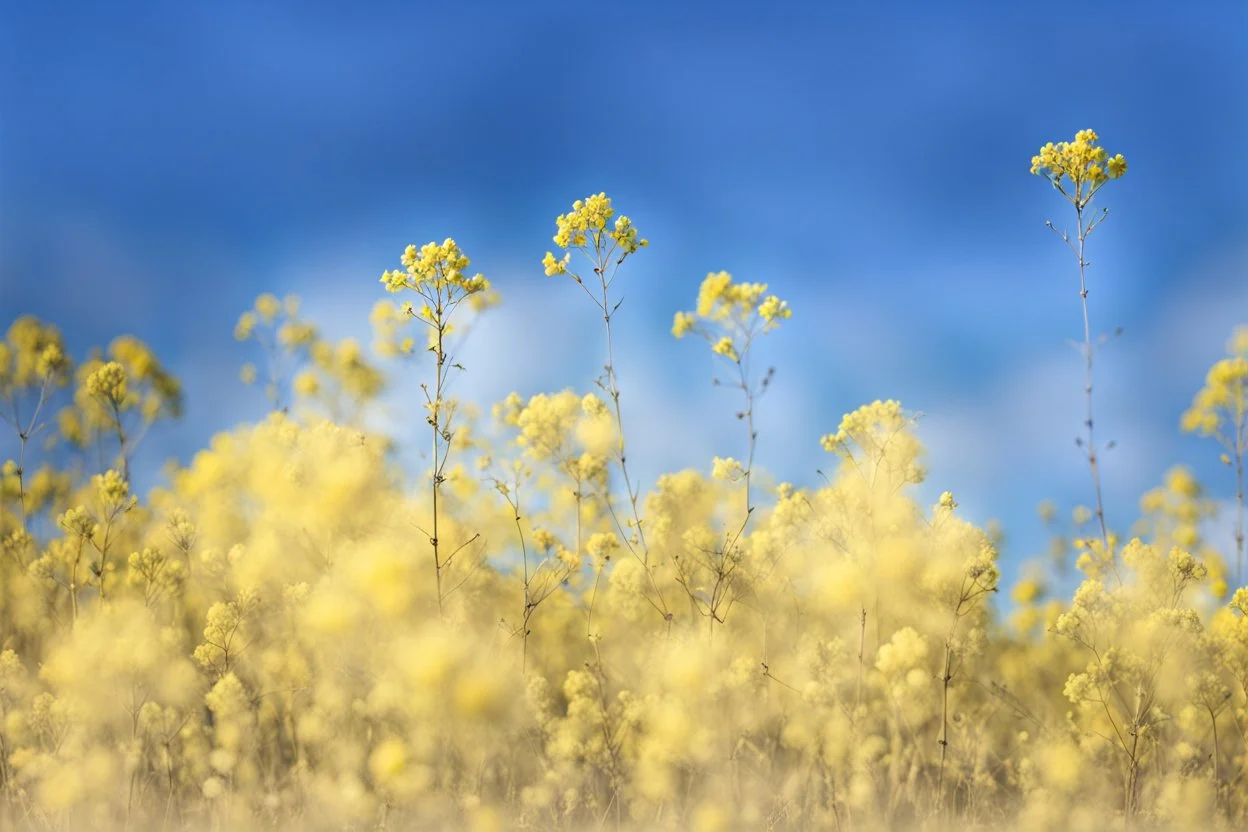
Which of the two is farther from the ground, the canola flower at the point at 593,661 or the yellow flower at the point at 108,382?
the yellow flower at the point at 108,382

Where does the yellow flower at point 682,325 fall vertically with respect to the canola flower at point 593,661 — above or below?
above

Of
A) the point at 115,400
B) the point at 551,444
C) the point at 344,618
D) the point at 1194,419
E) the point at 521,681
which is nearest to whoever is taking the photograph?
the point at 521,681

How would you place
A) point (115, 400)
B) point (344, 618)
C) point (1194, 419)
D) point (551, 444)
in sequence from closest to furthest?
point (344, 618) → point (551, 444) → point (115, 400) → point (1194, 419)

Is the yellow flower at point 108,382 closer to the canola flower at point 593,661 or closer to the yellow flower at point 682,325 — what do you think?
the canola flower at point 593,661

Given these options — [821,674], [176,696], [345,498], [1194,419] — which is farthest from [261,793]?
[1194,419]

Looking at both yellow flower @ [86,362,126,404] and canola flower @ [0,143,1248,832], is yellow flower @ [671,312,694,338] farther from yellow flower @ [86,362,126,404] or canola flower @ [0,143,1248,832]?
yellow flower @ [86,362,126,404]

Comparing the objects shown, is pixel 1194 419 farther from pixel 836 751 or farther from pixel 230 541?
pixel 230 541

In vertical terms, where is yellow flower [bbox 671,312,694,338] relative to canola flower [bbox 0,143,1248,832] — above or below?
above

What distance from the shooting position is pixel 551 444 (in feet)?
20.4

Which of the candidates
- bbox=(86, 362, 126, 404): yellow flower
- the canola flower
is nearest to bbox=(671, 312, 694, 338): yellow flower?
the canola flower

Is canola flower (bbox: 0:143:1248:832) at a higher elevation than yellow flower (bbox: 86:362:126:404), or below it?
below

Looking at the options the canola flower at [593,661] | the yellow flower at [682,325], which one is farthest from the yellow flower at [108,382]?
the yellow flower at [682,325]

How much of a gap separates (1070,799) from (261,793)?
5.34m

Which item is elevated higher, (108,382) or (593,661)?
(108,382)
